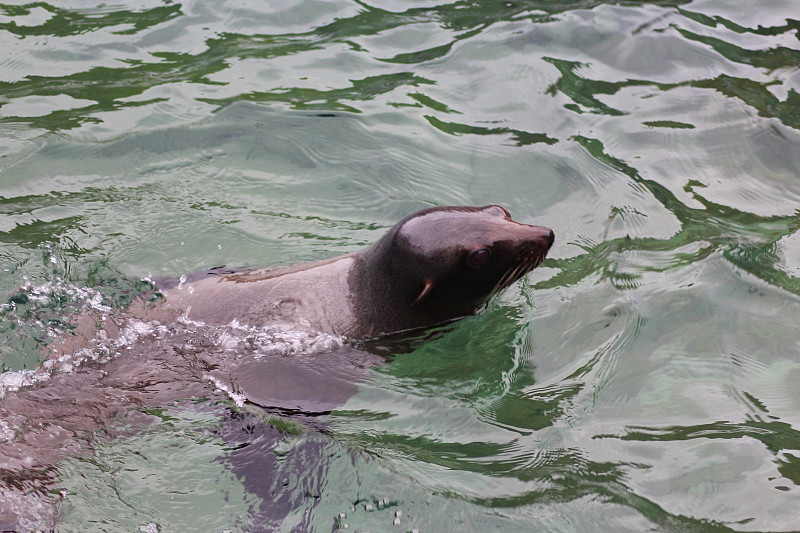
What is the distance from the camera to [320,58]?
918cm

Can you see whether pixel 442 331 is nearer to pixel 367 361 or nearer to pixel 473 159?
pixel 367 361

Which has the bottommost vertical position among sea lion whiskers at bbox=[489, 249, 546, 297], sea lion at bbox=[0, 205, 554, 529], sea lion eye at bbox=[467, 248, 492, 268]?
sea lion at bbox=[0, 205, 554, 529]

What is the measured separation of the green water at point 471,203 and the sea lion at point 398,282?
38 centimetres

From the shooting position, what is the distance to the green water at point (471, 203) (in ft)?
14.8

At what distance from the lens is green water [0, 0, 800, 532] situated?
4.52 meters

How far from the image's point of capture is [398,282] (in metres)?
5.49

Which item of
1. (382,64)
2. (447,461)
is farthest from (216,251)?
(382,64)

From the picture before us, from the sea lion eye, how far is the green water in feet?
2.52

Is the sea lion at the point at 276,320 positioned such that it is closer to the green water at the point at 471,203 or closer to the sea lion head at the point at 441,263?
the sea lion head at the point at 441,263

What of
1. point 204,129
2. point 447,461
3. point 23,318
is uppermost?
point 204,129

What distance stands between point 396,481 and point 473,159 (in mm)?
3986

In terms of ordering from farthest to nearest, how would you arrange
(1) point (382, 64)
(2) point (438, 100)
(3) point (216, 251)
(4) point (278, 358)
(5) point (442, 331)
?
(1) point (382, 64)
(2) point (438, 100)
(3) point (216, 251)
(5) point (442, 331)
(4) point (278, 358)

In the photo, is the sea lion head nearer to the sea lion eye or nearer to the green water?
the sea lion eye

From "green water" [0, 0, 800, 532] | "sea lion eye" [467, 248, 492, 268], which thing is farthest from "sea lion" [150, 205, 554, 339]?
"green water" [0, 0, 800, 532]
